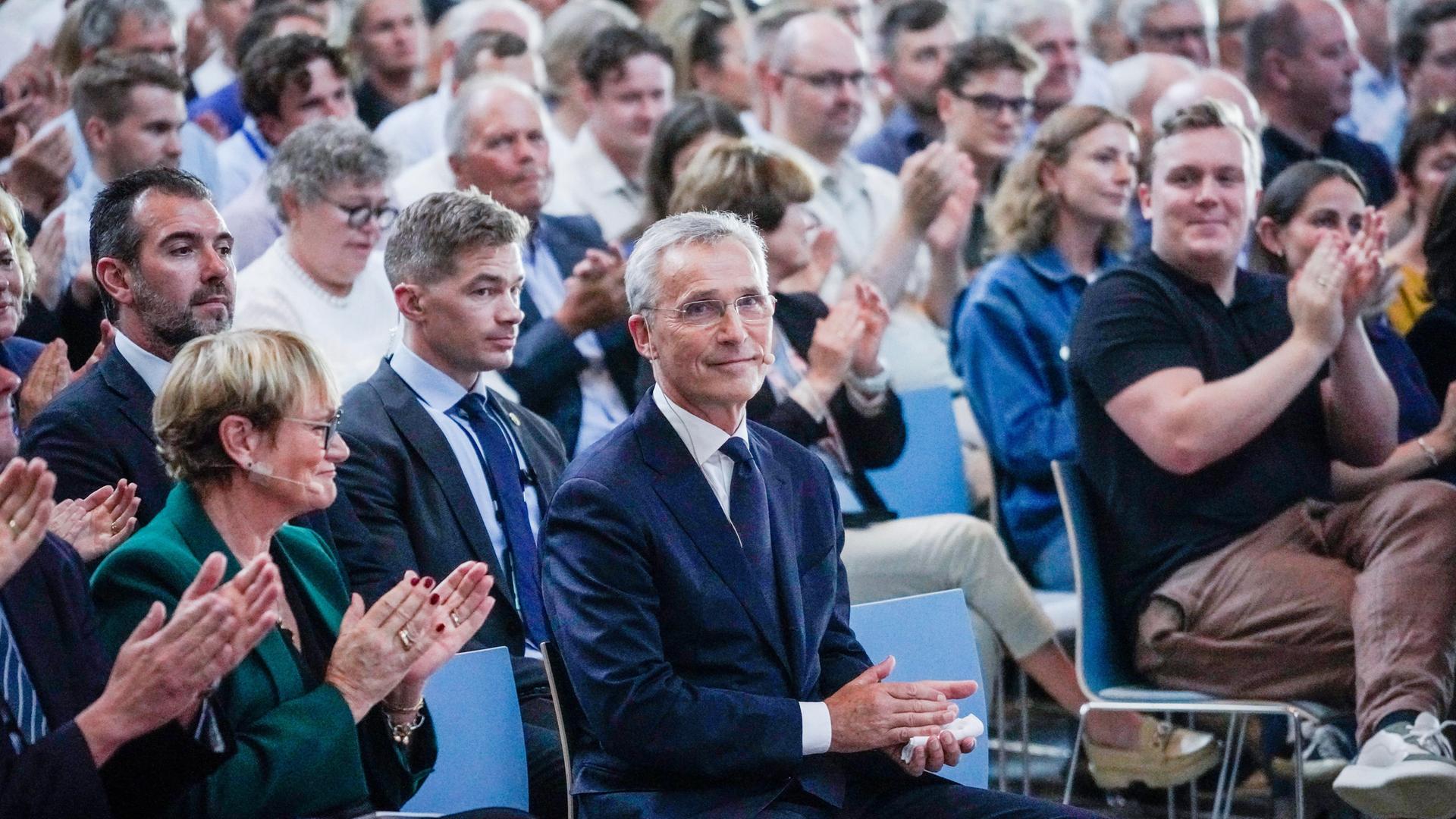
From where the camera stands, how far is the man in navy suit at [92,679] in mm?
2104

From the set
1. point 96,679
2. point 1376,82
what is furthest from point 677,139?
point 1376,82

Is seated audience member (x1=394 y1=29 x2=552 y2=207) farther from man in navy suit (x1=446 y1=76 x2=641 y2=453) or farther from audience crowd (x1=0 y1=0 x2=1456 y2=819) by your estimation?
man in navy suit (x1=446 y1=76 x2=641 y2=453)

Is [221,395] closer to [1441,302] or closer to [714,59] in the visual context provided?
[1441,302]

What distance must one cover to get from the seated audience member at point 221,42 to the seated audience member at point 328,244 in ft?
7.61

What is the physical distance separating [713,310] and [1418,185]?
3004 mm

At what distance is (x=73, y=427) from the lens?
114 inches

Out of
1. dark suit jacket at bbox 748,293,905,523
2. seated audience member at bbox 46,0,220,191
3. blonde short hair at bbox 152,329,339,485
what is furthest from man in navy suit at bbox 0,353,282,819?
seated audience member at bbox 46,0,220,191

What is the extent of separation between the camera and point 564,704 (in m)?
2.66

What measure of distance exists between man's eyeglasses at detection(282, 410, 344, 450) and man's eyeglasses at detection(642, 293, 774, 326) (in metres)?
0.50

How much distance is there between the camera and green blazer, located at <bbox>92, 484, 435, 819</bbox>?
7.56ft

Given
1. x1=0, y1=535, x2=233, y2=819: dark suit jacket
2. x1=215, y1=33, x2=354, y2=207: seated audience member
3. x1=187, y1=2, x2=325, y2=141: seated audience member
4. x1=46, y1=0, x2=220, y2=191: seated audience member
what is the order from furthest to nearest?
x1=187, y1=2, x2=325, y2=141: seated audience member → x1=46, y1=0, x2=220, y2=191: seated audience member → x1=215, y1=33, x2=354, y2=207: seated audience member → x1=0, y1=535, x2=233, y2=819: dark suit jacket

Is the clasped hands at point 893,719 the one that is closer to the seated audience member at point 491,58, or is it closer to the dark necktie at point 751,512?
the dark necktie at point 751,512

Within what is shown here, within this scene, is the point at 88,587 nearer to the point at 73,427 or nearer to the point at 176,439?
the point at 176,439

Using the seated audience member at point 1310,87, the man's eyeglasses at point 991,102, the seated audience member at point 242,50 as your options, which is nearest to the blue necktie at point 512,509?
the seated audience member at point 242,50
